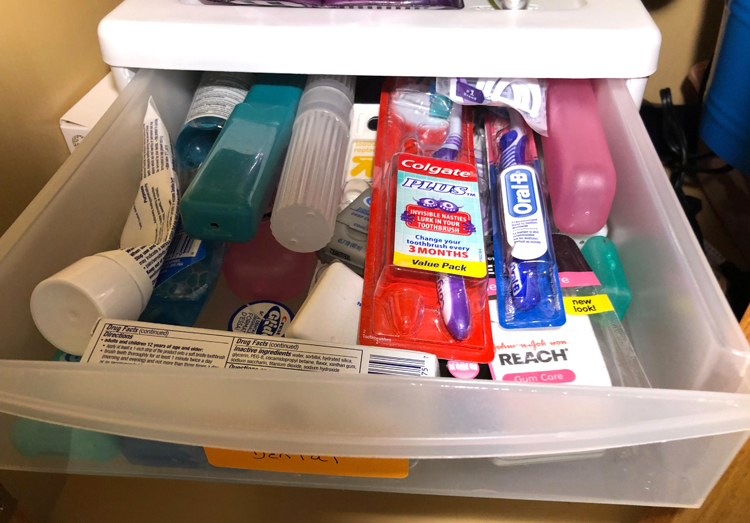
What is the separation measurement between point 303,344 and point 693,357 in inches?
9.5

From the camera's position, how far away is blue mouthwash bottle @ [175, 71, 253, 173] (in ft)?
1.60

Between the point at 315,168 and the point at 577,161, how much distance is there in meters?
0.21

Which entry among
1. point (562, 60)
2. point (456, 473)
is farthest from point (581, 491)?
point (562, 60)

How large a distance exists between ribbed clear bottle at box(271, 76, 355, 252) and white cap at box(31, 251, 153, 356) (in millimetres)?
114

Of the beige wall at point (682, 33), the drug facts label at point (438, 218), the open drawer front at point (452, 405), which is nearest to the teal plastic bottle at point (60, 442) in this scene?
the open drawer front at point (452, 405)

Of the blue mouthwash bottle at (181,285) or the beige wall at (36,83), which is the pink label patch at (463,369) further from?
the beige wall at (36,83)

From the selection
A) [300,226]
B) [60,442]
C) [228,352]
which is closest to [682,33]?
[300,226]

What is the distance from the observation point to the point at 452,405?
0.28 meters

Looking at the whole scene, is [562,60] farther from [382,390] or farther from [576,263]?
[382,390]

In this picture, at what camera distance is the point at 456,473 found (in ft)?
1.10

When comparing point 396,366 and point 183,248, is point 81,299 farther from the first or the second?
point 396,366

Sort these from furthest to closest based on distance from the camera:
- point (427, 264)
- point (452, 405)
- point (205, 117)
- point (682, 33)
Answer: point (682, 33) < point (205, 117) < point (427, 264) < point (452, 405)

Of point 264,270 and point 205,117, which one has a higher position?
point 205,117

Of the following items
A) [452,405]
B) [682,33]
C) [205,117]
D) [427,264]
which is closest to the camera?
[452,405]
